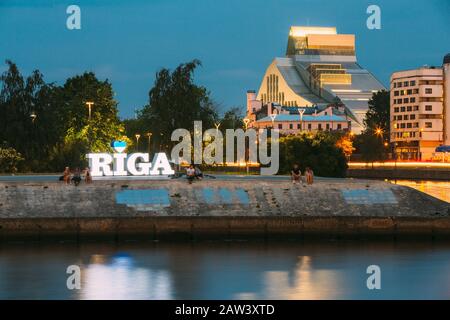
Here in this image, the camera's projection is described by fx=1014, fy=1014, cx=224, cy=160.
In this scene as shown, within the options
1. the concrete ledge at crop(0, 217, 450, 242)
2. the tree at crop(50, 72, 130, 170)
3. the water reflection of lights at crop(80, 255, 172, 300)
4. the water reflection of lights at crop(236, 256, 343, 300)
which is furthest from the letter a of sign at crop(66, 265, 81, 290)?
the tree at crop(50, 72, 130, 170)

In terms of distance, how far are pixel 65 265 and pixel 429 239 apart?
1088 inches

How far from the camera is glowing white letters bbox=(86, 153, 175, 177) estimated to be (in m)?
84.9

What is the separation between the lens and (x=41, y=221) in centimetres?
7088

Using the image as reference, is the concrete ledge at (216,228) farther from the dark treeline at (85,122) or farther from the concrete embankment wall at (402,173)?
the concrete embankment wall at (402,173)

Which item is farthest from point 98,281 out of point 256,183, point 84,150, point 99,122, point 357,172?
point 357,172

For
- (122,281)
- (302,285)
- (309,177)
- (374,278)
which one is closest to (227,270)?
(302,285)

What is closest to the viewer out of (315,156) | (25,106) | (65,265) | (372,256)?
(65,265)

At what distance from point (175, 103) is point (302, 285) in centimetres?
7579

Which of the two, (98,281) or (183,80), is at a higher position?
(183,80)

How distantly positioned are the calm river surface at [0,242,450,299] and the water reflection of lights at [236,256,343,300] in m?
0.05

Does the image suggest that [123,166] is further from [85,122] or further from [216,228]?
[85,122]

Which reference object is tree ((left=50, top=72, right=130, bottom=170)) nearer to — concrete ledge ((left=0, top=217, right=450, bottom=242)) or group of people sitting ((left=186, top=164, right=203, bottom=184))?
group of people sitting ((left=186, top=164, right=203, bottom=184))

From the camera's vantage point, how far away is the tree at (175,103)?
127 metres
